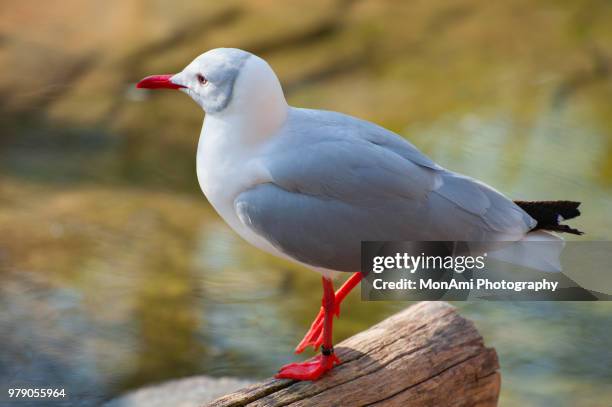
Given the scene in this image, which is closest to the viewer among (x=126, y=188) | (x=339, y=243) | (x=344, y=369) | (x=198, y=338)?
(x=339, y=243)

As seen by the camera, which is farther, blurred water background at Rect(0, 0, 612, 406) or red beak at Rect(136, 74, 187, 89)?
blurred water background at Rect(0, 0, 612, 406)

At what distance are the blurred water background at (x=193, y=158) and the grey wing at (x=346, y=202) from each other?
0.99 m

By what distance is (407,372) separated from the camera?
1934mm

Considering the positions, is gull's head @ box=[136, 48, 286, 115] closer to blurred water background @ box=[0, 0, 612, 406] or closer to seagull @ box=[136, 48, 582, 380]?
seagull @ box=[136, 48, 582, 380]

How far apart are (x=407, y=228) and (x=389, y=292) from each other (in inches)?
10.2

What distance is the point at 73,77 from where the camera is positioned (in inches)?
164

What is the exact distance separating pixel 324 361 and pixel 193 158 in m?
Result: 1.92

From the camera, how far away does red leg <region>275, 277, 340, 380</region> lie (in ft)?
6.08

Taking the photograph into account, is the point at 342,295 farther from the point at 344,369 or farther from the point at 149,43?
the point at 149,43

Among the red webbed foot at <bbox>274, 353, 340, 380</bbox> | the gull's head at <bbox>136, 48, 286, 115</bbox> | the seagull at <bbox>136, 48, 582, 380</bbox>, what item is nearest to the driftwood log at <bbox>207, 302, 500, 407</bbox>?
the red webbed foot at <bbox>274, 353, 340, 380</bbox>

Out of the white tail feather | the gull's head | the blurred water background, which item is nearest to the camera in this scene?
the gull's head

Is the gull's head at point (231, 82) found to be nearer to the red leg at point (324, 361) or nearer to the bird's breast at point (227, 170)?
the bird's breast at point (227, 170)

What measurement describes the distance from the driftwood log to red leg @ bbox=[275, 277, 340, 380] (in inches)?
0.7

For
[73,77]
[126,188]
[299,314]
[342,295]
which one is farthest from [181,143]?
[342,295]
